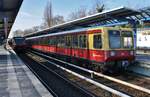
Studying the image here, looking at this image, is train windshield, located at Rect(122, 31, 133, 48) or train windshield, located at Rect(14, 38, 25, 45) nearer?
train windshield, located at Rect(122, 31, 133, 48)

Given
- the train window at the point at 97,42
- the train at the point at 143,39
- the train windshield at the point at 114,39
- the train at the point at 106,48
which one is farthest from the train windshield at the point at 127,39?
the train at the point at 143,39

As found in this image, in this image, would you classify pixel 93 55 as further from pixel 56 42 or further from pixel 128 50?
pixel 56 42

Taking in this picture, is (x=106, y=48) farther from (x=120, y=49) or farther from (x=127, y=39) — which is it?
(x=127, y=39)

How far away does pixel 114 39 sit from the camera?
53.7 ft

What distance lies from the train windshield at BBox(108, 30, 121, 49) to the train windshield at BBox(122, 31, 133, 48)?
1.25 feet

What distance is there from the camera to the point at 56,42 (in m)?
28.2

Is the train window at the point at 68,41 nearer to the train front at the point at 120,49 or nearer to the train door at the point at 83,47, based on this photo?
the train door at the point at 83,47

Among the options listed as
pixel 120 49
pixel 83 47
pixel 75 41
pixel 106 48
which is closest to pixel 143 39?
pixel 75 41

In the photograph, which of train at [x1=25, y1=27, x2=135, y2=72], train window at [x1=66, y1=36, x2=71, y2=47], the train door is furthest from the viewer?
train window at [x1=66, y1=36, x2=71, y2=47]

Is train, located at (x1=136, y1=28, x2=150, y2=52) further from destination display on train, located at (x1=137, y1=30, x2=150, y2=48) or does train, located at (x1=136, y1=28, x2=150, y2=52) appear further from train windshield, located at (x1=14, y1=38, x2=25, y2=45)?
train windshield, located at (x1=14, y1=38, x2=25, y2=45)

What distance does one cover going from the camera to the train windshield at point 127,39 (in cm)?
1675

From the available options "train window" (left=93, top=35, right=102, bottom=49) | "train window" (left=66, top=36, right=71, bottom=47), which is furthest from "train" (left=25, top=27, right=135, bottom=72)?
"train window" (left=66, top=36, right=71, bottom=47)

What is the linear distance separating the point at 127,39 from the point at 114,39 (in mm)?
→ 1011

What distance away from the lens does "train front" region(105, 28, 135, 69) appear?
52.5 ft
